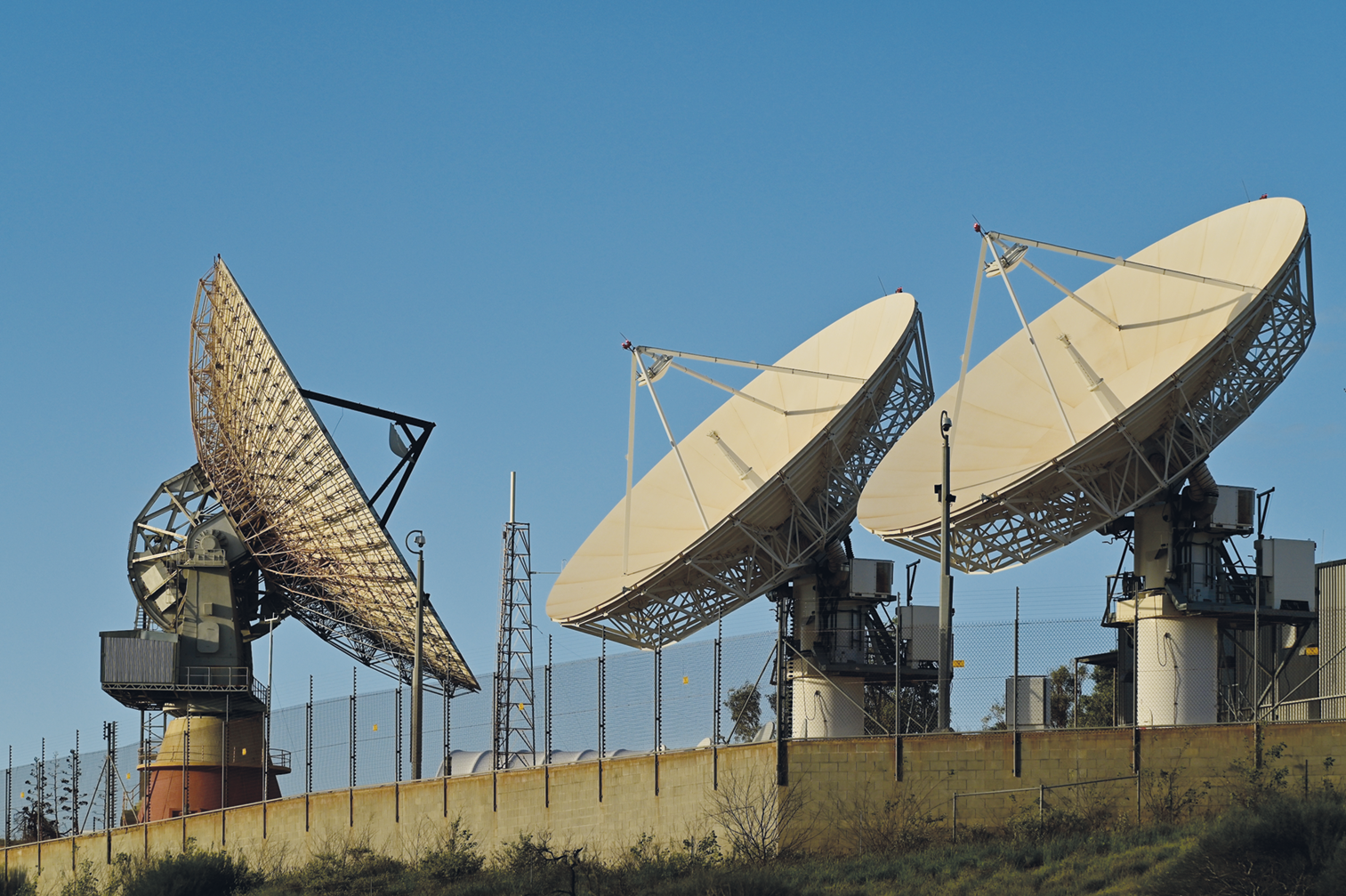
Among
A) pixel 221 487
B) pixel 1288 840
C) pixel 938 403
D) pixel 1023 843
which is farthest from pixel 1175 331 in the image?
pixel 221 487

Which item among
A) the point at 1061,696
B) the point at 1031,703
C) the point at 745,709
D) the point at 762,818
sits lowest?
the point at 1061,696

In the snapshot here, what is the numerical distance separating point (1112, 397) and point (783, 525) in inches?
335

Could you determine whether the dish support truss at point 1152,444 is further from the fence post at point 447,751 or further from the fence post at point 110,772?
the fence post at point 110,772

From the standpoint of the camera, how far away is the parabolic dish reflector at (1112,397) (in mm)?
34375

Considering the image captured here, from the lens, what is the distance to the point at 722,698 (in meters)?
35.5

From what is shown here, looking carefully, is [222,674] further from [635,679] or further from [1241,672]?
[1241,672]

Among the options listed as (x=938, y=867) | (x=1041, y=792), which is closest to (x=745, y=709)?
(x=1041, y=792)

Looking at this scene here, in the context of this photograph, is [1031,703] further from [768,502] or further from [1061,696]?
[1061,696]

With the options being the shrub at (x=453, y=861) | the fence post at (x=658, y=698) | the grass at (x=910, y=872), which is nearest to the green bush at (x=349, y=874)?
the shrub at (x=453, y=861)

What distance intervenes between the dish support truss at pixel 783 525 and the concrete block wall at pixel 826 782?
608cm

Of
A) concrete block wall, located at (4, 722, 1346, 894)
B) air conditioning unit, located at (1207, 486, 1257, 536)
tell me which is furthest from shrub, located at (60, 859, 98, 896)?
air conditioning unit, located at (1207, 486, 1257, 536)

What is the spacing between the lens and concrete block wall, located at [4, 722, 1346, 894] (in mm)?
29484

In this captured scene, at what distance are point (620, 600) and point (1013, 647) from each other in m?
10.6

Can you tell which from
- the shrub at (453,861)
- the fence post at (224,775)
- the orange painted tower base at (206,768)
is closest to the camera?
the shrub at (453,861)
